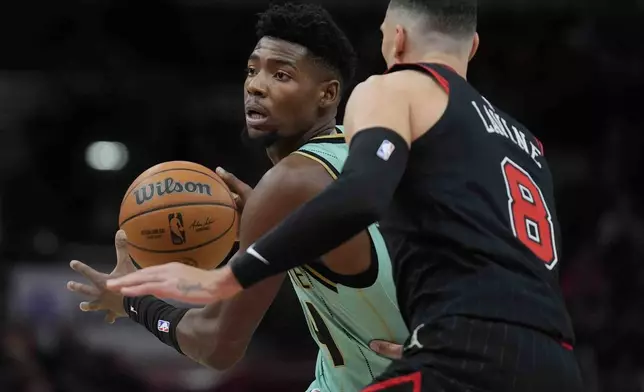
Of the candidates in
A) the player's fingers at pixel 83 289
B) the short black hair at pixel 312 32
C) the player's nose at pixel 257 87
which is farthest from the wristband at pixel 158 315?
the short black hair at pixel 312 32

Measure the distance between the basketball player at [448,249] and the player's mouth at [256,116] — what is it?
3.66 feet

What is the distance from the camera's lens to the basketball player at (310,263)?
3.31 metres

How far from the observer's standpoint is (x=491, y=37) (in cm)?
1000

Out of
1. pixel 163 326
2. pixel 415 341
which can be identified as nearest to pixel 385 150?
pixel 415 341

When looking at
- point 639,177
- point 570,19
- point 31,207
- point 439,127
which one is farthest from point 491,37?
point 439,127

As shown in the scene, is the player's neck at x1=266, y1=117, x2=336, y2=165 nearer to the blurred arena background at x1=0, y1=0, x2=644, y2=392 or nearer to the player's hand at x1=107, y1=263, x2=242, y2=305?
the player's hand at x1=107, y1=263, x2=242, y2=305

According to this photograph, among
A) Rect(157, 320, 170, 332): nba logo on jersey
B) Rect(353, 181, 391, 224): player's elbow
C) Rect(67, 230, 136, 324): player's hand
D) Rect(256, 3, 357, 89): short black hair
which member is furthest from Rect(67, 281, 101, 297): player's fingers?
Rect(353, 181, 391, 224): player's elbow

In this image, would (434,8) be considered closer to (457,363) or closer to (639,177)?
(457,363)

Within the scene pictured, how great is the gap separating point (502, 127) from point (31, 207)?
7278 millimetres

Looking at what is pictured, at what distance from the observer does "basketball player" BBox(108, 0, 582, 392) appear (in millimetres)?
2422

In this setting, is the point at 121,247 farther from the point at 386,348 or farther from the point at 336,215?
the point at 336,215

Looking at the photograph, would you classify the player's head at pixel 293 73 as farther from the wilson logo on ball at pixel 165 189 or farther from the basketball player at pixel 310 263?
the wilson logo on ball at pixel 165 189

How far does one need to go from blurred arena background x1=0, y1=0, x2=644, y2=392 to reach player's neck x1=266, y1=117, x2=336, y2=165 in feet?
14.9

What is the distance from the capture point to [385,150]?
240cm
